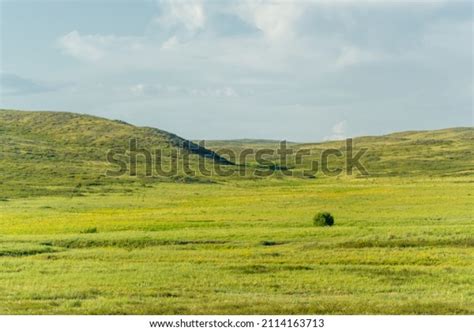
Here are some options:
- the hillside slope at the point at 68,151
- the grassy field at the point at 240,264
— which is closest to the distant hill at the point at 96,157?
the hillside slope at the point at 68,151

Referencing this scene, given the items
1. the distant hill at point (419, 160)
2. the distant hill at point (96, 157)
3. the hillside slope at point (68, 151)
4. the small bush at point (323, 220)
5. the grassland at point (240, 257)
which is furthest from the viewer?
the distant hill at point (419, 160)

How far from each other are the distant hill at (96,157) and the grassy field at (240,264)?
36462mm

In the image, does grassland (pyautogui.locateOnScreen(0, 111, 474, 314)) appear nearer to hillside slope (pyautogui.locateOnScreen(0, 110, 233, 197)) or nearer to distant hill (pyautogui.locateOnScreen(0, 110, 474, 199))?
hillside slope (pyautogui.locateOnScreen(0, 110, 233, 197))

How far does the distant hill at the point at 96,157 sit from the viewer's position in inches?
3538

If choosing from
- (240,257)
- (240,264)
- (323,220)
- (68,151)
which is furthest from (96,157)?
(240,264)

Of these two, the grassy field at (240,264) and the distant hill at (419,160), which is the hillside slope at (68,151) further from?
the distant hill at (419,160)

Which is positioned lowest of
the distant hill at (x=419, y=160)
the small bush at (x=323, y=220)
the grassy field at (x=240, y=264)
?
the grassy field at (x=240, y=264)

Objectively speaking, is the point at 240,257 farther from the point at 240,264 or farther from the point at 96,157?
the point at 96,157

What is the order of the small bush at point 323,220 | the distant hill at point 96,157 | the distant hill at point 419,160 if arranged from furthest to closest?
the distant hill at point 419,160
the distant hill at point 96,157
the small bush at point 323,220

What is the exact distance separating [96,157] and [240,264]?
112351 millimetres

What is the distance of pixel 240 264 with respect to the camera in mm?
25188

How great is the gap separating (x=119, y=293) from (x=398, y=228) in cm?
1879

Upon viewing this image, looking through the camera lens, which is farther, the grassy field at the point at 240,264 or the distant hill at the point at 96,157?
the distant hill at the point at 96,157
